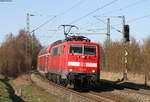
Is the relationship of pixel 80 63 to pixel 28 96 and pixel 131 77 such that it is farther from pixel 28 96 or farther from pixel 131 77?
pixel 131 77

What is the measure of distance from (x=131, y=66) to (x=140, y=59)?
2572 mm

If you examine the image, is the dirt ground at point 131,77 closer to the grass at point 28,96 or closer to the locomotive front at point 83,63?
the locomotive front at point 83,63

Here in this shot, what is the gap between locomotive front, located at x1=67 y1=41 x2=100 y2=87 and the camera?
21969mm

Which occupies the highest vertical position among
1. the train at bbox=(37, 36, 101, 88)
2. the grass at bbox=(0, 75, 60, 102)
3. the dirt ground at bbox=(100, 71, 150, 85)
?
the train at bbox=(37, 36, 101, 88)

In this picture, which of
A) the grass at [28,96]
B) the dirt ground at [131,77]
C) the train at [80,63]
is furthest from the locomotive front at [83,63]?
the dirt ground at [131,77]

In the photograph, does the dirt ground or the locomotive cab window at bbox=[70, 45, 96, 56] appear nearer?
the locomotive cab window at bbox=[70, 45, 96, 56]

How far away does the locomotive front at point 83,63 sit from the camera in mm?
21969

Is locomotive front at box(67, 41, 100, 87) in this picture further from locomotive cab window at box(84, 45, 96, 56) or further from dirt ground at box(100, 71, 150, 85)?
dirt ground at box(100, 71, 150, 85)

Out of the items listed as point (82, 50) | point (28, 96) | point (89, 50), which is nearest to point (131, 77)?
point (89, 50)

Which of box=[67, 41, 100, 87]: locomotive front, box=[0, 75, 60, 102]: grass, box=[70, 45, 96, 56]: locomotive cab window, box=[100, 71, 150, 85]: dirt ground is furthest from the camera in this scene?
box=[100, 71, 150, 85]: dirt ground

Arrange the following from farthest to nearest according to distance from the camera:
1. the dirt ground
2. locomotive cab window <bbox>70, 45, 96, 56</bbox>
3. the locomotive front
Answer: the dirt ground < locomotive cab window <bbox>70, 45, 96, 56</bbox> < the locomotive front

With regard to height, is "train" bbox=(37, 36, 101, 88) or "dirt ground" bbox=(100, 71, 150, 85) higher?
"train" bbox=(37, 36, 101, 88)

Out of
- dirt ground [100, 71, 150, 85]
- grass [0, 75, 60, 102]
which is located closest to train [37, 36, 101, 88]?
grass [0, 75, 60, 102]

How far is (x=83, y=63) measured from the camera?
2209 cm
